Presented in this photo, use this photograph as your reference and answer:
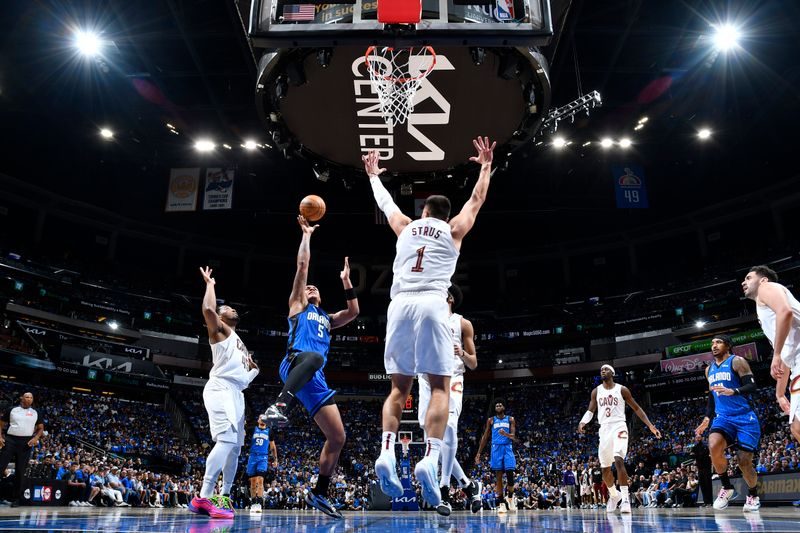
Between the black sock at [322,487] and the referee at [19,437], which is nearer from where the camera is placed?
the black sock at [322,487]

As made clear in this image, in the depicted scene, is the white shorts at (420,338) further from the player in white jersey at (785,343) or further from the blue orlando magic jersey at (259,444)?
the blue orlando magic jersey at (259,444)

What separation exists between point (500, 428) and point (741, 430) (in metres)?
4.35

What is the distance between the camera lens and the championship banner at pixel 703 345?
96.8 feet

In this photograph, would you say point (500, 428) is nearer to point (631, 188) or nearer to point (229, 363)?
point (229, 363)

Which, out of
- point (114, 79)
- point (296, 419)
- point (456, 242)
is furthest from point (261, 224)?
point (456, 242)

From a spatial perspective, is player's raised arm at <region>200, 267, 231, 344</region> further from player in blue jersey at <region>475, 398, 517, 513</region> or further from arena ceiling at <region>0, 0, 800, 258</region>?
arena ceiling at <region>0, 0, 800, 258</region>

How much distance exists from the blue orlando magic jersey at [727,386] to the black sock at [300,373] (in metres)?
5.30

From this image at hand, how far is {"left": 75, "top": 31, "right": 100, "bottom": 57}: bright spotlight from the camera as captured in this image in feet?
59.9

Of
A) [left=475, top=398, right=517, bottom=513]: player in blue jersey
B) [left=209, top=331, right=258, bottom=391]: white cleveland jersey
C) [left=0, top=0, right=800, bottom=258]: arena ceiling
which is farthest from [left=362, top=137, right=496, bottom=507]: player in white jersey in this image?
[left=0, top=0, right=800, bottom=258]: arena ceiling

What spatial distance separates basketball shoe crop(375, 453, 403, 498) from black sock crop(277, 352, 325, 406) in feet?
5.68

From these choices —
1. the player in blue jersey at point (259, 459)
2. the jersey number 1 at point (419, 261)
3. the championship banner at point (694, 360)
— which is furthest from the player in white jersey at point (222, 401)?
the championship banner at point (694, 360)

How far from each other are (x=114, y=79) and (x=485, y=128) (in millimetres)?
15816

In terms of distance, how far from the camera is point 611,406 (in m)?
8.88

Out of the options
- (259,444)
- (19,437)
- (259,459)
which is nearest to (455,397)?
(259,444)
